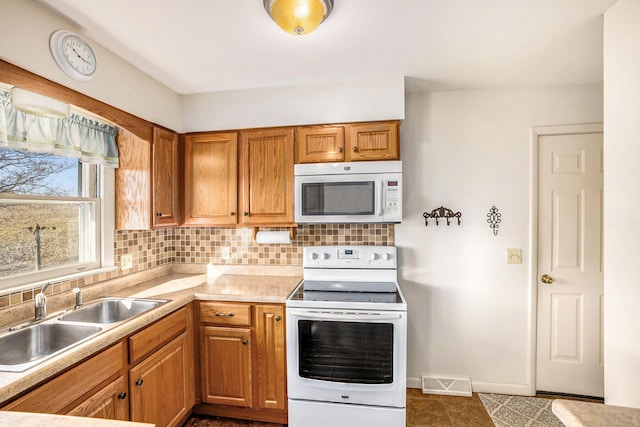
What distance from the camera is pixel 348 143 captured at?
85.5 inches

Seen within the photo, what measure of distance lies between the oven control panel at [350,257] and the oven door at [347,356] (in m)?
0.55

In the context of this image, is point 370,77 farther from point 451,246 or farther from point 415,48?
point 451,246

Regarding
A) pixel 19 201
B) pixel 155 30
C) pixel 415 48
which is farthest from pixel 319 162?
pixel 19 201

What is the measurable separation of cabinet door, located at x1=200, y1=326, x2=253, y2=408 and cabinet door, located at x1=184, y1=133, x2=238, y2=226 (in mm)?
813

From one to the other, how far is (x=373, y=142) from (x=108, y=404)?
6.87 ft

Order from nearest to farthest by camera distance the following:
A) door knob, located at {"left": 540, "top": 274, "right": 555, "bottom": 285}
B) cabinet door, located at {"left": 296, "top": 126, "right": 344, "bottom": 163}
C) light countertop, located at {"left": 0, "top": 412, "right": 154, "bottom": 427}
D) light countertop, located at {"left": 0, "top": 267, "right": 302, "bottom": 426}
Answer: light countertop, located at {"left": 0, "top": 412, "right": 154, "bottom": 427} < light countertop, located at {"left": 0, "top": 267, "right": 302, "bottom": 426} < cabinet door, located at {"left": 296, "top": 126, "right": 344, "bottom": 163} < door knob, located at {"left": 540, "top": 274, "right": 555, "bottom": 285}

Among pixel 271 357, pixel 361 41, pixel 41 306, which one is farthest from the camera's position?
pixel 271 357

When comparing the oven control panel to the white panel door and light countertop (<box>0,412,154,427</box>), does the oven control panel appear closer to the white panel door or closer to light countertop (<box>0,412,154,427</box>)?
the white panel door

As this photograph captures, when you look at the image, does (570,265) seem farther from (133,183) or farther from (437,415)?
(133,183)

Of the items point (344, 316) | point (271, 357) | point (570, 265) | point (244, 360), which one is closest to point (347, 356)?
point (344, 316)

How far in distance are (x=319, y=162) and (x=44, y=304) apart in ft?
5.80

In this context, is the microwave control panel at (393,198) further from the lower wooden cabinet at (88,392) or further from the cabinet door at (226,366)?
the lower wooden cabinet at (88,392)

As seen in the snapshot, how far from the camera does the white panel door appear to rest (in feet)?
7.33

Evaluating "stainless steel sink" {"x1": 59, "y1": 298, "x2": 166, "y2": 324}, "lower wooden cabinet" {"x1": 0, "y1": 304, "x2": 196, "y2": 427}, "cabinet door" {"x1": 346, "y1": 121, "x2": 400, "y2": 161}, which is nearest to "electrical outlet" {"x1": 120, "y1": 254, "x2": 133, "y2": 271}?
"stainless steel sink" {"x1": 59, "y1": 298, "x2": 166, "y2": 324}
